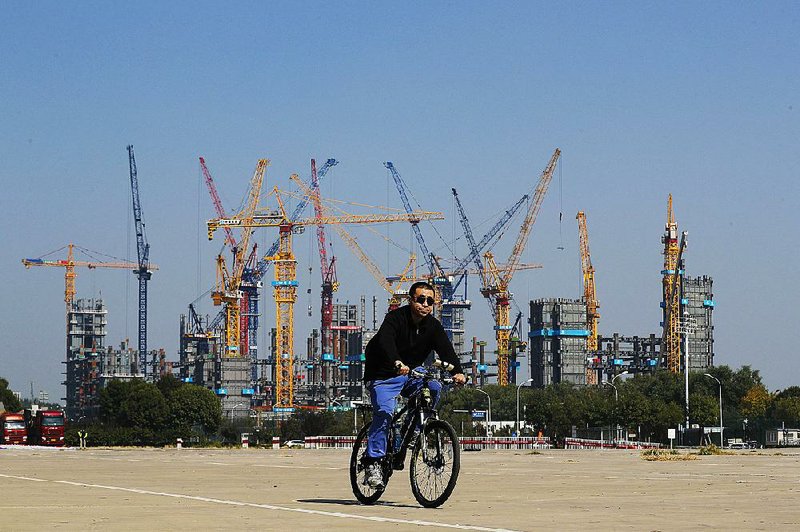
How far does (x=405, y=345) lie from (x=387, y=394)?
1.57 ft

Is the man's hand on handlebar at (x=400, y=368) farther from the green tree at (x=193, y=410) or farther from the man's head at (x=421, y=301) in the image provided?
the green tree at (x=193, y=410)

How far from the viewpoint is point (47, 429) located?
277 ft

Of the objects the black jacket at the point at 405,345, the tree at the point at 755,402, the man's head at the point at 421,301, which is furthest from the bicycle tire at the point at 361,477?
the tree at the point at 755,402

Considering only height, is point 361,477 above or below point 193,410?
above

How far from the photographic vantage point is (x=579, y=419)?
4481 inches

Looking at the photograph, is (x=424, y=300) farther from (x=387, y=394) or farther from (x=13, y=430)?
(x=13, y=430)

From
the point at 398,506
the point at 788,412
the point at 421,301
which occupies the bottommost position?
the point at 788,412

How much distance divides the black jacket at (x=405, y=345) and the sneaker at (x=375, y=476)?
804 millimetres

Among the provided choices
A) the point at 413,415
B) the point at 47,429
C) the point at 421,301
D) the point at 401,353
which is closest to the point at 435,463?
the point at 413,415

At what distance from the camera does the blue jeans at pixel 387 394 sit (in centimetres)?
1221

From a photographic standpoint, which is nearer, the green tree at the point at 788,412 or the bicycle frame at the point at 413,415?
the bicycle frame at the point at 413,415

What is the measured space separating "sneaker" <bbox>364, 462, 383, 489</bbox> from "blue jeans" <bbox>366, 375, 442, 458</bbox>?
0.10m

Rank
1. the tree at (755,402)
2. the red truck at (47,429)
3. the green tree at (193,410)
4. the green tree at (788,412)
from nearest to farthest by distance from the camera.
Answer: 1. the red truck at (47,429)
2. the green tree at (193,410)
3. the green tree at (788,412)
4. the tree at (755,402)

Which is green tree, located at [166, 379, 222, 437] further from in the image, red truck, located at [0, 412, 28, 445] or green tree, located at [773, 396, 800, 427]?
green tree, located at [773, 396, 800, 427]
